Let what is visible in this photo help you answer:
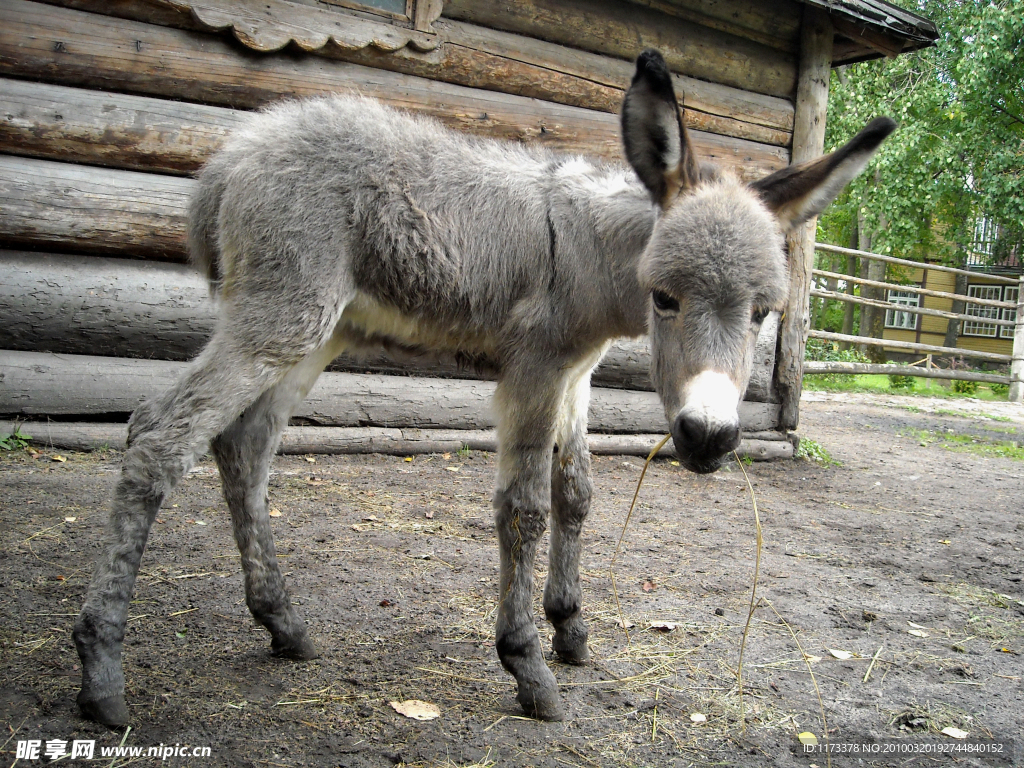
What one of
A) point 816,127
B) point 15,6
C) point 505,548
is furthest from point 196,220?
point 816,127

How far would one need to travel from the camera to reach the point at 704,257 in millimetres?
2326

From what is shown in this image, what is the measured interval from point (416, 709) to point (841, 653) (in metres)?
1.91

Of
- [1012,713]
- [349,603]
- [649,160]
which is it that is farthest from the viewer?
[349,603]

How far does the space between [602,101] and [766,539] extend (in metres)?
3.75

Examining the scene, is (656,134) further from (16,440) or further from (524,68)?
(16,440)

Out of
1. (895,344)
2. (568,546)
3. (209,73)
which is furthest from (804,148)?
(895,344)

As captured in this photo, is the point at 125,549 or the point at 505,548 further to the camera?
the point at 505,548

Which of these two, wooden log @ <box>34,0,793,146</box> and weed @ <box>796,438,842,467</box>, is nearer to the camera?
wooden log @ <box>34,0,793,146</box>

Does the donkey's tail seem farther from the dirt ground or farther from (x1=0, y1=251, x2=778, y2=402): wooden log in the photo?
(x1=0, y1=251, x2=778, y2=402): wooden log

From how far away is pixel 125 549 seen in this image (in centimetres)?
228

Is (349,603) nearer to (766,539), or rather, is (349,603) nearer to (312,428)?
(312,428)

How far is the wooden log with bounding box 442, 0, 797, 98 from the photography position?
5582 mm

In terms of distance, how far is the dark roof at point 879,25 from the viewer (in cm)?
645

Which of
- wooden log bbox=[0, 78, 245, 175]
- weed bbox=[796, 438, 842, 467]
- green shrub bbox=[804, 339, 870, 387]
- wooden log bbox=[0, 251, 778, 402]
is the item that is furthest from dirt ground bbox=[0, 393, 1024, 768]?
green shrub bbox=[804, 339, 870, 387]
